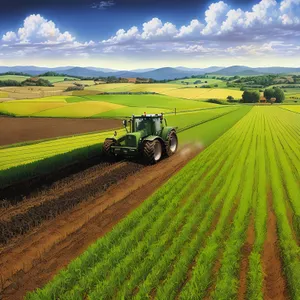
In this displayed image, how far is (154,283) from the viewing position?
626 cm

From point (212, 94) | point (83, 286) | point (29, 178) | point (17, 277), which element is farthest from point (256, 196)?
point (212, 94)

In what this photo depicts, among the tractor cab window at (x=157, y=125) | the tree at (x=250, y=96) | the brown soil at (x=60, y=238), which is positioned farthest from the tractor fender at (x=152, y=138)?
the tree at (x=250, y=96)

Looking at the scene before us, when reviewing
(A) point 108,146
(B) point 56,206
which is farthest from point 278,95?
(B) point 56,206

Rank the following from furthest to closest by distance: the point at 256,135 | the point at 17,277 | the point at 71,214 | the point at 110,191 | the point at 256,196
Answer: the point at 256,135 → the point at 110,191 → the point at 256,196 → the point at 71,214 → the point at 17,277

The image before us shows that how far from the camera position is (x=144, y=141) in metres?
15.8

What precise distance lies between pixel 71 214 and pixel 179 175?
18.9ft

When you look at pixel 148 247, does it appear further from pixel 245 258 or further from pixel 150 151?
pixel 150 151

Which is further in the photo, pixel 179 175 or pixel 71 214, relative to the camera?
pixel 179 175

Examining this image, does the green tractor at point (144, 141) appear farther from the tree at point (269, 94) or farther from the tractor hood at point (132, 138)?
the tree at point (269, 94)

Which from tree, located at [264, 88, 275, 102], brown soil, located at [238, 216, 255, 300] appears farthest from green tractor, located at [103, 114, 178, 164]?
tree, located at [264, 88, 275, 102]

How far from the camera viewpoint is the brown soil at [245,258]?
6113 mm

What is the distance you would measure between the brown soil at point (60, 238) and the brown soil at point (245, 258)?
3.77 metres

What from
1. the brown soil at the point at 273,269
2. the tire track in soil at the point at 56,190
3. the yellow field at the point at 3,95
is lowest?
the brown soil at the point at 273,269

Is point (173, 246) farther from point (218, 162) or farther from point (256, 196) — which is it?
point (218, 162)
